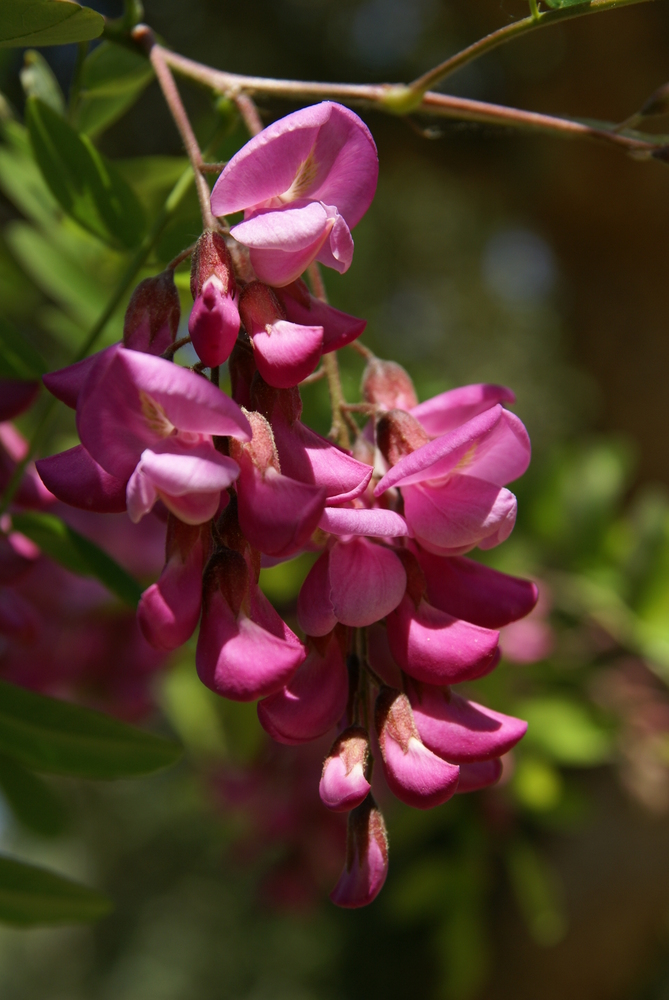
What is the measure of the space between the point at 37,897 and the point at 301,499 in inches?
14.8

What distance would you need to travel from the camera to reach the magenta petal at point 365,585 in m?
0.37

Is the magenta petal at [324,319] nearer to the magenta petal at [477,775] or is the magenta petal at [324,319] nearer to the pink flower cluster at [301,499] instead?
the pink flower cluster at [301,499]

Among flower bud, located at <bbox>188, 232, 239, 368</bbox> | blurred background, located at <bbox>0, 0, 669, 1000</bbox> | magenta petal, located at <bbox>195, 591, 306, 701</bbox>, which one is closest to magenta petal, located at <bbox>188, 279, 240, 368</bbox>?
flower bud, located at <bbox>188, 232, 239, 368</bbox>

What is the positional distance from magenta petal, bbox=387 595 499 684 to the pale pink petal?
0.14 m

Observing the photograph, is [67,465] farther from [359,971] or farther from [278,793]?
[359,971]

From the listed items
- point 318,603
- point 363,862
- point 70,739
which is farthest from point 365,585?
point 70,739

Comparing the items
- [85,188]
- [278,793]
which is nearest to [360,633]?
[85,188]

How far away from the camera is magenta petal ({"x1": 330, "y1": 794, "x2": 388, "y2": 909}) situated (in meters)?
0.38

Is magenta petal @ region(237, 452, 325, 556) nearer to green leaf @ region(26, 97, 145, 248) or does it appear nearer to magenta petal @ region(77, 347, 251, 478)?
magenta petal @ region(77, 347, 251, 478)

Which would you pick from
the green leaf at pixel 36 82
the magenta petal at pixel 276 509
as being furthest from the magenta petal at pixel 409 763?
the green leaf at pixel 36 82

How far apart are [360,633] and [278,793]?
980 millimetres

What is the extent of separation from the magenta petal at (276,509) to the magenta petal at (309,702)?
78mm

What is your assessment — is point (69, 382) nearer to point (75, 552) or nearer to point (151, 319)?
point (151, 319)

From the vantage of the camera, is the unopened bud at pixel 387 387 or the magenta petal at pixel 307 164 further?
the unopened bud at pixel 387 387
